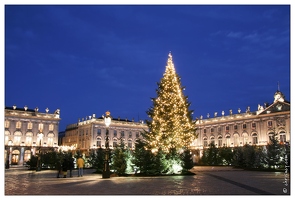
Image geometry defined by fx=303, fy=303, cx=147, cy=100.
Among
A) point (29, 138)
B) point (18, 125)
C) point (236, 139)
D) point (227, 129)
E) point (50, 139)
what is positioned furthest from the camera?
point (227, 129)

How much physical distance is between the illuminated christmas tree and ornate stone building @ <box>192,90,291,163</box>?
45.3 metres

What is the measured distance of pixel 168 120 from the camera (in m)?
29.0

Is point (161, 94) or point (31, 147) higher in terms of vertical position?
point (161, 94)

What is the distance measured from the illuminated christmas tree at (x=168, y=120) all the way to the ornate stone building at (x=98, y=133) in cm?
6227

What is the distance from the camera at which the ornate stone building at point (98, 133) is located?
91.9 m

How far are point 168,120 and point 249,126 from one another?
2199 inches

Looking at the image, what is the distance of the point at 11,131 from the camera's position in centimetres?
7769

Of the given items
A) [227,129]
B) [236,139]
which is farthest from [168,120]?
[227,129]

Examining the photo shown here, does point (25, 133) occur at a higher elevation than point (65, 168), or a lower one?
higher

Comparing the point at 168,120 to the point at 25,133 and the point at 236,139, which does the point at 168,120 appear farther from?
the point at 25,133

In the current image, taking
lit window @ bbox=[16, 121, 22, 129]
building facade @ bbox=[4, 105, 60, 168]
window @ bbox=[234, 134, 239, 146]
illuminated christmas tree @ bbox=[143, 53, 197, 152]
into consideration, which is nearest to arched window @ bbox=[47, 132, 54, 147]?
building facade @ bbox=[4, 105, 60, 168]
